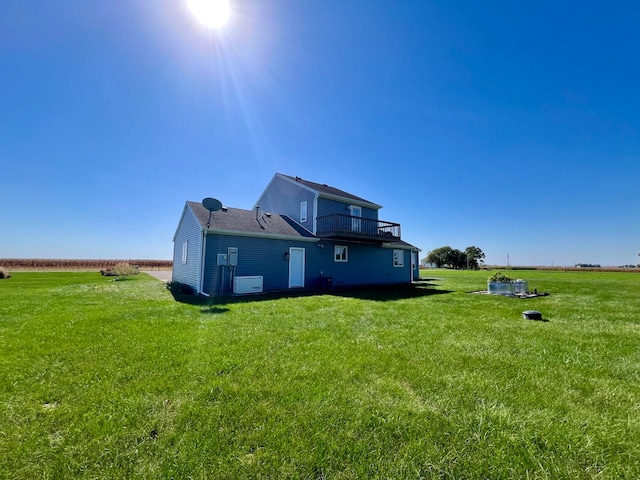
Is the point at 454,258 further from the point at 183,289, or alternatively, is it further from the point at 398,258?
the point at 183,289

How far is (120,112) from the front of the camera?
11891 mm

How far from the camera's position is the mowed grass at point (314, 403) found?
2.01 meters

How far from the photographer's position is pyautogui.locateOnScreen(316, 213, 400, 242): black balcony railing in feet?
50.2

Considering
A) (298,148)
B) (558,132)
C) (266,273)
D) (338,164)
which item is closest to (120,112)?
(298,148)

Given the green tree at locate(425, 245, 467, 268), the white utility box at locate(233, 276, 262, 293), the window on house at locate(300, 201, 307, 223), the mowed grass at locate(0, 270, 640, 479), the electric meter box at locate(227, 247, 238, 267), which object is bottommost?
the mowed grass at locate(0, 270, 640, 479)

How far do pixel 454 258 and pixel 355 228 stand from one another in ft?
173

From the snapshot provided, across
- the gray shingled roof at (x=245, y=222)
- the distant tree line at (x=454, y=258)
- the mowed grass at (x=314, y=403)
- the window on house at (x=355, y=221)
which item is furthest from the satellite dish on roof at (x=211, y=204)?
the distant tree line at (x=454, y=258)

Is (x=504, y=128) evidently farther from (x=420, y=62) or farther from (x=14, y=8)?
(x=14, y=8)

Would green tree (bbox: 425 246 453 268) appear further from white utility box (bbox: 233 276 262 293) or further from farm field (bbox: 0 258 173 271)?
white utility box (bbox: 233 276 262 293)

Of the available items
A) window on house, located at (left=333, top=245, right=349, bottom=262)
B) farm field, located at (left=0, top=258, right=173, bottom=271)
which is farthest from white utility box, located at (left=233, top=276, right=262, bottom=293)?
farm field, located at (left=0, top=258, right=173, bottom=271)

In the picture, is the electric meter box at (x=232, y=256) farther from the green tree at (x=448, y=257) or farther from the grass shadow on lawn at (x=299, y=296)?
the green tree at (x=448, y=257)

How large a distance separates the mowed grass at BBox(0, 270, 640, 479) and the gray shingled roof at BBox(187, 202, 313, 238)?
25.3ft

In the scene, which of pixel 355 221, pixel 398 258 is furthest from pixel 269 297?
pixel 398 258

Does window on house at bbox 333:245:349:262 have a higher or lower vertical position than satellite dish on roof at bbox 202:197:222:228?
lower
